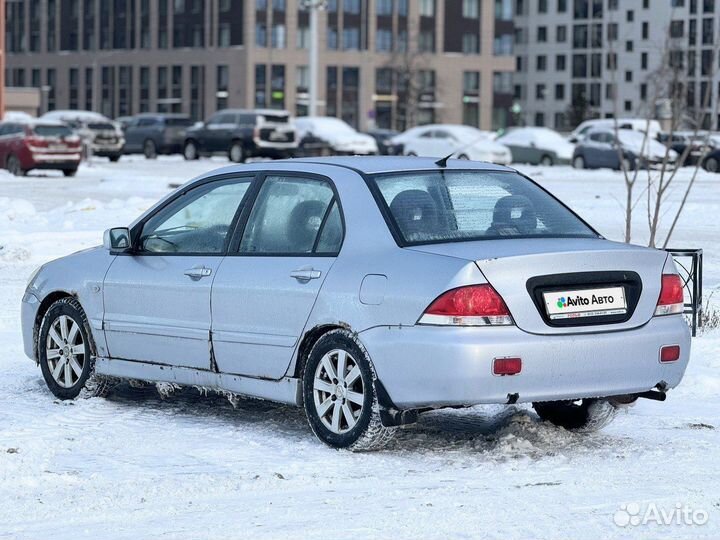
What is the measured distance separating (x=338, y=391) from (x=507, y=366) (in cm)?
90

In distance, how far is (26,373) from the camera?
994cm

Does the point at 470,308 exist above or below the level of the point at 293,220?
below

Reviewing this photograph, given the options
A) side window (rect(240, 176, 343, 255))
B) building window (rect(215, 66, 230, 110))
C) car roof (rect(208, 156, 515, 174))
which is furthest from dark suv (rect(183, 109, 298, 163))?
building window (rect(215, 66, 230, 110))

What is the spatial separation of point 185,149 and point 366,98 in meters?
61.9

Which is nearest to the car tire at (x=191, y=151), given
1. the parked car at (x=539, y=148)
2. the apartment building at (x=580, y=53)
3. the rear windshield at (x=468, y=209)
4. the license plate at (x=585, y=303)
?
the parked car at (x=539, y=148)

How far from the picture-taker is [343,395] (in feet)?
24.0

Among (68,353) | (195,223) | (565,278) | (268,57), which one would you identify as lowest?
(68,353)

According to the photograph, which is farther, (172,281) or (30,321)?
(30,321)

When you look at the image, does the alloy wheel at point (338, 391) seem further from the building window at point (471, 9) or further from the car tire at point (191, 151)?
the building window at point (471, 9)

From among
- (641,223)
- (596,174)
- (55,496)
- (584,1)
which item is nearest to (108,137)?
(596,174)

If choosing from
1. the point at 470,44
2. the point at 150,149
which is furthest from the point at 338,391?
the point at 470,44

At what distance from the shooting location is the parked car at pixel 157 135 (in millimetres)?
60550

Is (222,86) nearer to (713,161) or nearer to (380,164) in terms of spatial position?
(713,161)

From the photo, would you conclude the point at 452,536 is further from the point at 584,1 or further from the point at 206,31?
the point at 584,1
